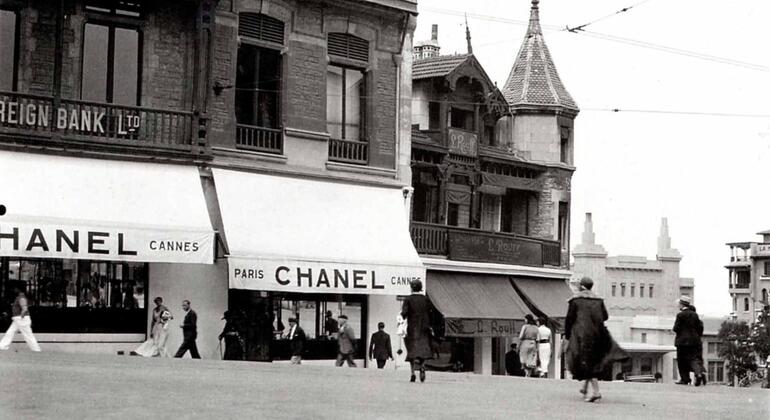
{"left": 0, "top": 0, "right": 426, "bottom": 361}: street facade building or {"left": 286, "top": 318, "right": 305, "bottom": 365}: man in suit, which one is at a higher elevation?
{"left": 0, "top": 0, "right": 426, "bottom": 361}: street facade building

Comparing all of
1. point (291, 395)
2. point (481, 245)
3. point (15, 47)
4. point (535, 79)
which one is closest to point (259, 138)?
point (15, 47)

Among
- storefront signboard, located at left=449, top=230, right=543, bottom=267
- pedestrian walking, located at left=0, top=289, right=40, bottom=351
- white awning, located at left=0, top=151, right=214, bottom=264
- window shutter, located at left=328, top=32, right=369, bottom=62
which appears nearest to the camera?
pedestrian walking, located at left=0, top=289, right=40, bottom=351

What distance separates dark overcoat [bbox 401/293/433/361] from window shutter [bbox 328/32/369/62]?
12141 mm

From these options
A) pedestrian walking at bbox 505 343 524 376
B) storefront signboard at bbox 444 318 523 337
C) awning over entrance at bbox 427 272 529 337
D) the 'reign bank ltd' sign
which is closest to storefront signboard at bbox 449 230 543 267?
awning over entrance at bbox 427 272 529 337

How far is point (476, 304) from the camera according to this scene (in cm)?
3400

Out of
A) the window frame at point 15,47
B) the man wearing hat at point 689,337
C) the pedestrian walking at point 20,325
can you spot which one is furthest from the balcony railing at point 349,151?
the man wearing hat at point 689,337

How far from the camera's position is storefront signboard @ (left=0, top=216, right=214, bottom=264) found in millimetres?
22406

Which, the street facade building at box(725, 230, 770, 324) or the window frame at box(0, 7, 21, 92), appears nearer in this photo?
the window frame at box(0, 7, 21, 92)

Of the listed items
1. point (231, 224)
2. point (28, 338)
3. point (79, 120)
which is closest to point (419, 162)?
point (231, 224)

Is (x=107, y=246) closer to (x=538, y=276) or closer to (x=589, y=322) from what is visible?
(x=589, y=322)

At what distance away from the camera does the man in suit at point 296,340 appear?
2682 cm

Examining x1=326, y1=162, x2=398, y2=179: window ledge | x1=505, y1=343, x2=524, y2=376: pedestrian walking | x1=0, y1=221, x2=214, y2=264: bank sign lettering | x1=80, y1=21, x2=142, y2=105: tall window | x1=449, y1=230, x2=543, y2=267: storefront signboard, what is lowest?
x1=505, y1=343, x2=524, y2=376: pedestrian walking

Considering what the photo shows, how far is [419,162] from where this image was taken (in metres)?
34.8

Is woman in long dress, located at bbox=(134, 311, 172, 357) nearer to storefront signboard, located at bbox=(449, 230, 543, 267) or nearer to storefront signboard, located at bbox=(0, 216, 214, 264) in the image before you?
storefront signboard, located at bbox=(0, 216, 214, 264)
